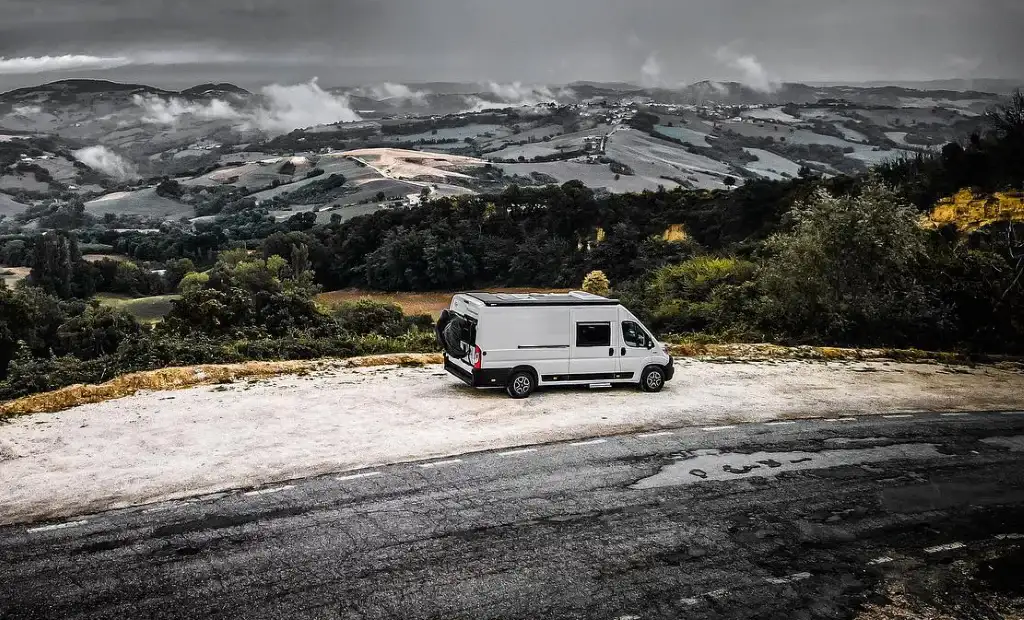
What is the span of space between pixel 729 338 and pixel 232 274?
3185cm

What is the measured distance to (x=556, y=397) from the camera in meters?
17.5

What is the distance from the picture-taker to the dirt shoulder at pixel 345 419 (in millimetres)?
11844

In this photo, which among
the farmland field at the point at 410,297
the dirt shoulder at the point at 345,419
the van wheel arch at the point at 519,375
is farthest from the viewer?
the farmland field at the point at 410,297

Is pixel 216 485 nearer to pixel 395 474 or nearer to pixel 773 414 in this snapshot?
pixel 395 474

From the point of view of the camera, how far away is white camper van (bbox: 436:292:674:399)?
16812 millimetres

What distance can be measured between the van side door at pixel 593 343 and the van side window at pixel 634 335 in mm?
301

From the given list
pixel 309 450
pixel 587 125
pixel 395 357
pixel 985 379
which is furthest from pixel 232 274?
pixel 587 125

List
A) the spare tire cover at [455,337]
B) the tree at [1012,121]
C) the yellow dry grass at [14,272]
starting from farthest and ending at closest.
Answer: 1. the yellow dry grass at [14,272]
2. the tree at [1012,121]
3. the spare tire cover at [455,337]

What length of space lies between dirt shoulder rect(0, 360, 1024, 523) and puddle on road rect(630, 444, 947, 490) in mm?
2099

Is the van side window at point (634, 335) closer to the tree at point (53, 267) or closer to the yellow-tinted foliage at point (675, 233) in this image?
the yellow-tinted foliage at point (675, 233)

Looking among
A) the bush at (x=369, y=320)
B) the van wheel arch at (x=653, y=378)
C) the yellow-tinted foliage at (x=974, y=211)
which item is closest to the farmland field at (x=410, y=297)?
the bush at (x=369, y=320)

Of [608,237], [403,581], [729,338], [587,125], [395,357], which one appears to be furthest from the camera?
[587,125]

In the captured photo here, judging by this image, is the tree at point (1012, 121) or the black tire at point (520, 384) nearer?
the black tire at point (520, 384)

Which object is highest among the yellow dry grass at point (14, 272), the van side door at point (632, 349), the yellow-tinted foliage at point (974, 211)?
the yellow-tinted foliage at point (974, 211)
